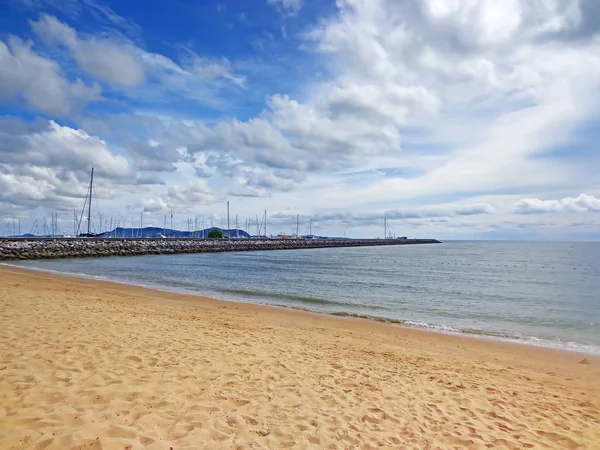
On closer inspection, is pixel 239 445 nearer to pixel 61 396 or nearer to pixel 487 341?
pixel 61 396

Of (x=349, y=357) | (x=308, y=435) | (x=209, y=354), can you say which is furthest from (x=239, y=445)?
(x=349, y=357)

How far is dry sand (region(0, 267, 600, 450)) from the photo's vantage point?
4.46 metres

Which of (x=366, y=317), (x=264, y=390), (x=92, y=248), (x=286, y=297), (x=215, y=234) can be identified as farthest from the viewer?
(x=215, y=234)

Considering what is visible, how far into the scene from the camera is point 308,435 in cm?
458

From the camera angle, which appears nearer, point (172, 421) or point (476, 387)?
point (172, 421)

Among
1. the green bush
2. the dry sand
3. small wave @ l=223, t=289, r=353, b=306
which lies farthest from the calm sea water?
the green bush

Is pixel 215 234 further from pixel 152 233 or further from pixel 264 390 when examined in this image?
pixel 264 390

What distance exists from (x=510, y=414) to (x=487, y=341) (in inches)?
281

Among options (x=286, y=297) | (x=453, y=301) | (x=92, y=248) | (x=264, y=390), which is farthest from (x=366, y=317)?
(x=92, y=248)

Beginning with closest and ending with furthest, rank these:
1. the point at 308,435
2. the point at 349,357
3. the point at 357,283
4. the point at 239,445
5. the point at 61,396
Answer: the point at 239,445 < the point at 308,435 < the point at 61,396 < the point at 349,357 < the point at 357,283

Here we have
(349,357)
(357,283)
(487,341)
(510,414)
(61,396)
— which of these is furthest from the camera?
(357,283)

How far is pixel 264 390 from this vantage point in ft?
19.4

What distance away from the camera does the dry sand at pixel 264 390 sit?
4461mm

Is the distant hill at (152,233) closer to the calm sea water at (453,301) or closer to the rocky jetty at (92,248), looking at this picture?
the rocky jetty at (92,248)
